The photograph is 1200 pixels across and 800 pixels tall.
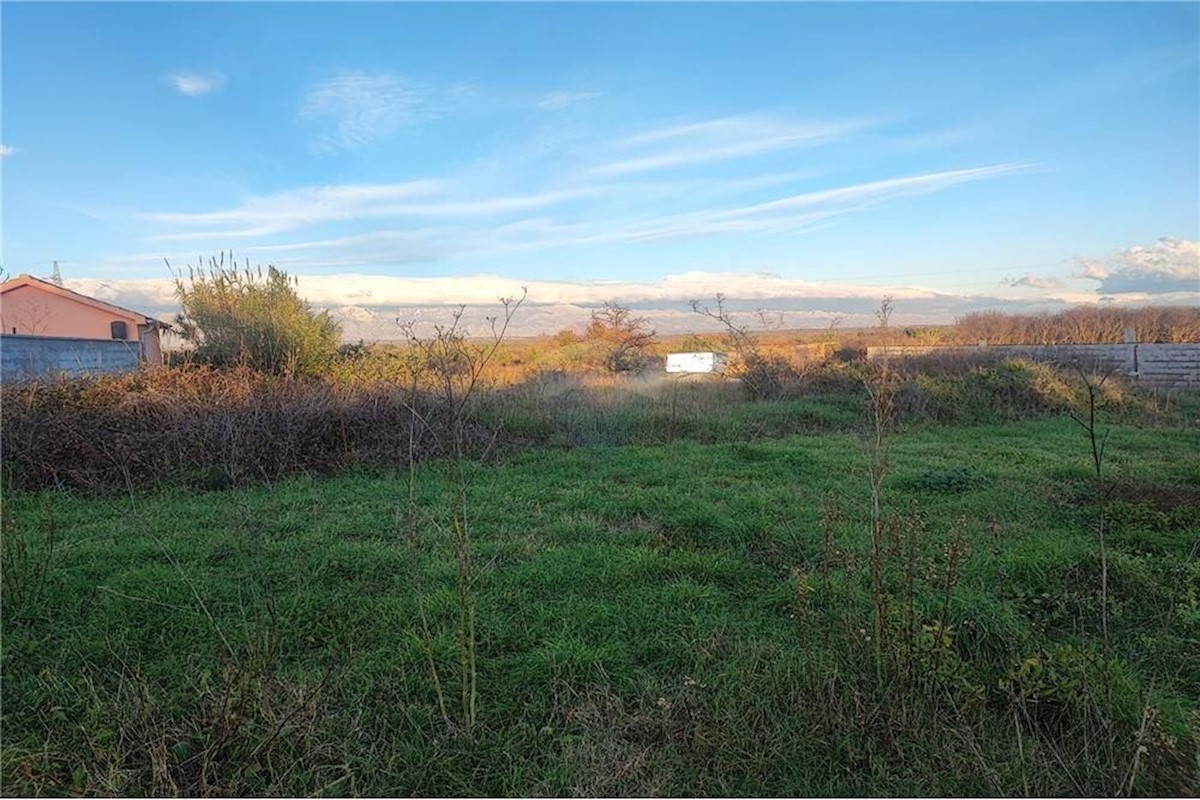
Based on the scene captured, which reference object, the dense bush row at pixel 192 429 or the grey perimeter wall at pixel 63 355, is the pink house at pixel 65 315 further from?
the dense bush row at pixel 192 429

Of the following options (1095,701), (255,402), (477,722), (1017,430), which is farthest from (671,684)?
(1017,430)

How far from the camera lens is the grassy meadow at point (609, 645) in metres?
2.19

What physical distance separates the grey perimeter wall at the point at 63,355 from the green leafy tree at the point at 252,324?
1080 millimetres

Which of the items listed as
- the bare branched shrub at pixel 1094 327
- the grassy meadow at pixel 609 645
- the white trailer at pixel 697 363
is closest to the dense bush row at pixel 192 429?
the grassy meadow at pixel 609 645

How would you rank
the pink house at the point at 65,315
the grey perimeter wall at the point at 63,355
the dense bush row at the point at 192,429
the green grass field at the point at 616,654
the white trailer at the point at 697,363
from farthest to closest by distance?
1. the pink house at the point at 65,315
2. the white trailer at the point at 697,363
3. the grey perimeter wall at the point at 63,355
4. the dense bush row at the point at 192,429
5. the green grass field at the point at 616,654

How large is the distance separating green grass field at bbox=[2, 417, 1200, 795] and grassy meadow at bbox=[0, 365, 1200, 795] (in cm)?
1

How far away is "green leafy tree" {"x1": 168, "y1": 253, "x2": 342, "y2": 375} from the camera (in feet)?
34.1

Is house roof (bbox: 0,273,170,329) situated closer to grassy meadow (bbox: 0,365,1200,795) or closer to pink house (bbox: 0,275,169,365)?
pink house (bbox: 0,275,169,365)

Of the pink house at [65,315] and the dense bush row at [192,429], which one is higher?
the pink house at [65,315]

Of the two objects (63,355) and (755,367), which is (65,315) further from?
(755,367)

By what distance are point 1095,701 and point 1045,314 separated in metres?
24.7

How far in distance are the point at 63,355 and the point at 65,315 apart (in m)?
10.0

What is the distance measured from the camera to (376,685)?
2.68m

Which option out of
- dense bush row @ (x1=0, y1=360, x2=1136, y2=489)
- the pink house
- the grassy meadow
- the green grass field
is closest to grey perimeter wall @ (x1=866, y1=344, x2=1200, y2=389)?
Result: dense bush row @ (x1=0, y1=360, x2=1136, y2=489)
